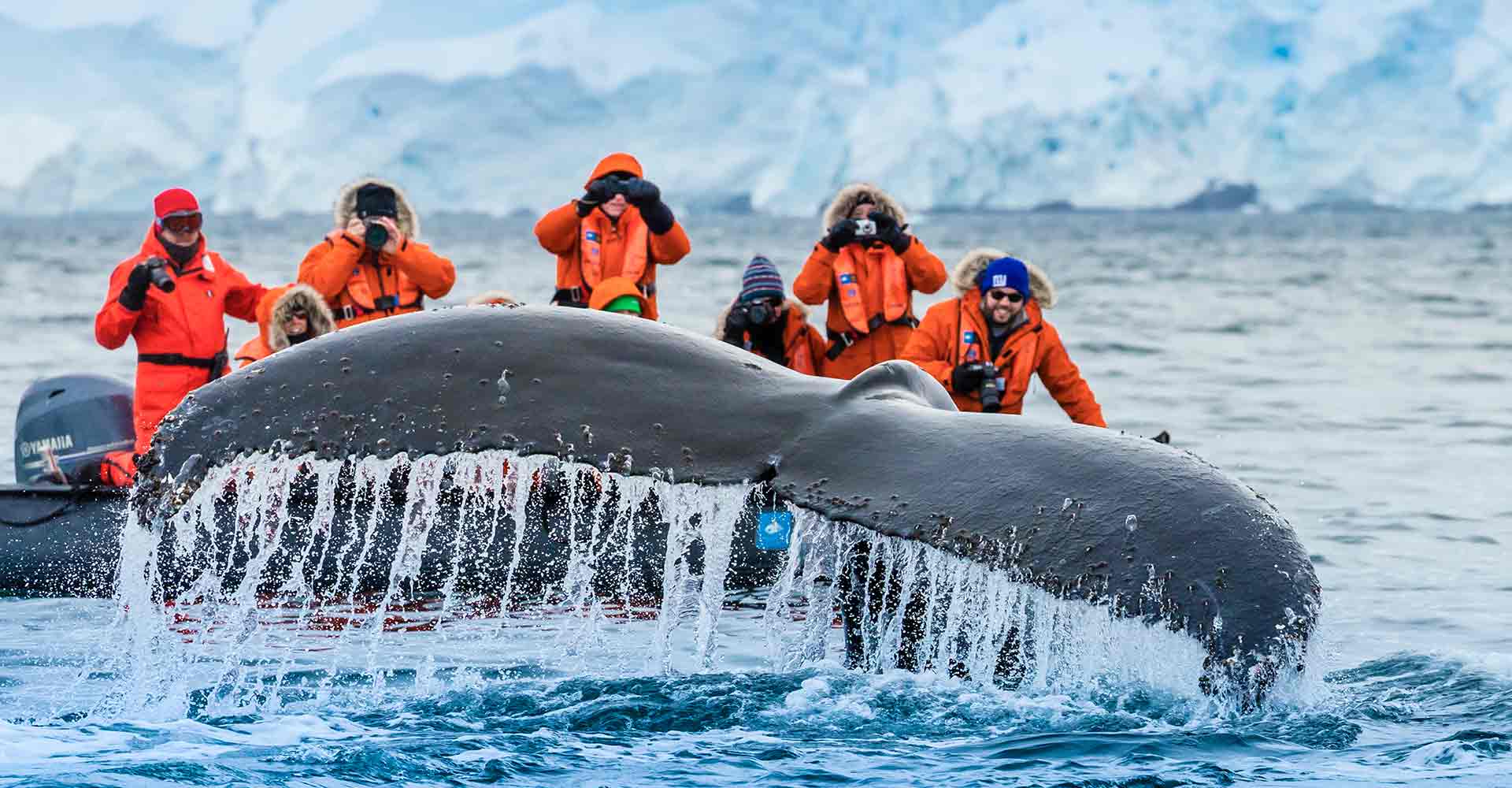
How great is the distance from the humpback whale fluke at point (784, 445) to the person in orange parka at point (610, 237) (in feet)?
21.9

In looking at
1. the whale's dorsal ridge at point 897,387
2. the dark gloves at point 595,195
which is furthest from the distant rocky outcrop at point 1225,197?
the whale's dorsal ridge at point 897,387

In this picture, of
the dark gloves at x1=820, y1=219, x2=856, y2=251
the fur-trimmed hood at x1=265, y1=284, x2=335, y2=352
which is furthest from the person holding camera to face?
the fur-trimmed hood at x1=265, y1=284, x2=335, y2=352

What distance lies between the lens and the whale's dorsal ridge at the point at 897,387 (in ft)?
11.0

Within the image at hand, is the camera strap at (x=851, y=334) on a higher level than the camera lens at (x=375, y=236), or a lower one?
lower

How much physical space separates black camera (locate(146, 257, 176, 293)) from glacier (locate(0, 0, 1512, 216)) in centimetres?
6193

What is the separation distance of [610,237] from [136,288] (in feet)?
8.47

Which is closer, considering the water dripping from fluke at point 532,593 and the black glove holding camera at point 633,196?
the water dripping from fluke at point 532,593

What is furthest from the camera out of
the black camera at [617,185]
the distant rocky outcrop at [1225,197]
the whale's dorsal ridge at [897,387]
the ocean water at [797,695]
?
the distant rocky outcrop at [1225,197]

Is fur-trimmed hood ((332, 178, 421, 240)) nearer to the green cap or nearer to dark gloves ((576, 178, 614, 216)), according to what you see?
dark gloves ((576, 178, 614, 216))

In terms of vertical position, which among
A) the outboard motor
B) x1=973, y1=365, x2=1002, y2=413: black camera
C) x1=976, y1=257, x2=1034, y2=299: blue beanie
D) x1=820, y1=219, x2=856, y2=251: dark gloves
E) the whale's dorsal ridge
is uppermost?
x1=820, y1=219, x2=856, y2=251: dark gloves

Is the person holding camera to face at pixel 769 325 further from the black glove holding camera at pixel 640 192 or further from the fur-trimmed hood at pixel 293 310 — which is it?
the fur-trimmed hood at pixel 293 310

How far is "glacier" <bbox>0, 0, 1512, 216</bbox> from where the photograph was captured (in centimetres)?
6881

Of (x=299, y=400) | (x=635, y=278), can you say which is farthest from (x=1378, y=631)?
(x=299, y=400)

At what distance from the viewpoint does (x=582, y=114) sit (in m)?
80.4
